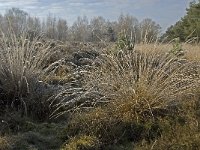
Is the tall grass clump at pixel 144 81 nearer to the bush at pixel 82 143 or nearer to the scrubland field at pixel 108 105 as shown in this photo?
the scrubland field at pixel 108 105

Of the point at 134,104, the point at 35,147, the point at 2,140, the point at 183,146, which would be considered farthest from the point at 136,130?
the point at 2,140

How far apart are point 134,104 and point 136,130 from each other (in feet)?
1.32

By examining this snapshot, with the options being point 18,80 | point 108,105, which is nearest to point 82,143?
point 108,105

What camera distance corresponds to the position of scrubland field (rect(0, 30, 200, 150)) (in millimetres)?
4477

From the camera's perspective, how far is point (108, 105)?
5.17 meters

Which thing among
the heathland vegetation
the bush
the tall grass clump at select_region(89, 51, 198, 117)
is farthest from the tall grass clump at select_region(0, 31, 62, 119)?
the bush

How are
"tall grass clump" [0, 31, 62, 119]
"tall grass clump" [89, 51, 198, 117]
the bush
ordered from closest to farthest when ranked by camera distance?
the bush
"tall grass clump" [89, 51, 198, 117]
"tall grass clump" [0, 31, 62, 119]

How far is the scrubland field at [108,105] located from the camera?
448 cm

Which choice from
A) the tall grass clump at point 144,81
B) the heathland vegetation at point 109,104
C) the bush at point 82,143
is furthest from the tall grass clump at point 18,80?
the bush at point 82,143

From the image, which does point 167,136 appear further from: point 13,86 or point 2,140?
point 13,86

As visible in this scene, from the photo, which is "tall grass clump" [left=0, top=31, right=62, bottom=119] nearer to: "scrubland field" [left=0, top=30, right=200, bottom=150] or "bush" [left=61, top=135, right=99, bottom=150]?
"scrubland field" [left=0, top=30, right=200, bottom=150]

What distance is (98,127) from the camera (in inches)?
183

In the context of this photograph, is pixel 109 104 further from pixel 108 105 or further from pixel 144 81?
pixel 144 81

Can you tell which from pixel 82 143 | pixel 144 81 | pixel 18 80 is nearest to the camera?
pixel 82 143
